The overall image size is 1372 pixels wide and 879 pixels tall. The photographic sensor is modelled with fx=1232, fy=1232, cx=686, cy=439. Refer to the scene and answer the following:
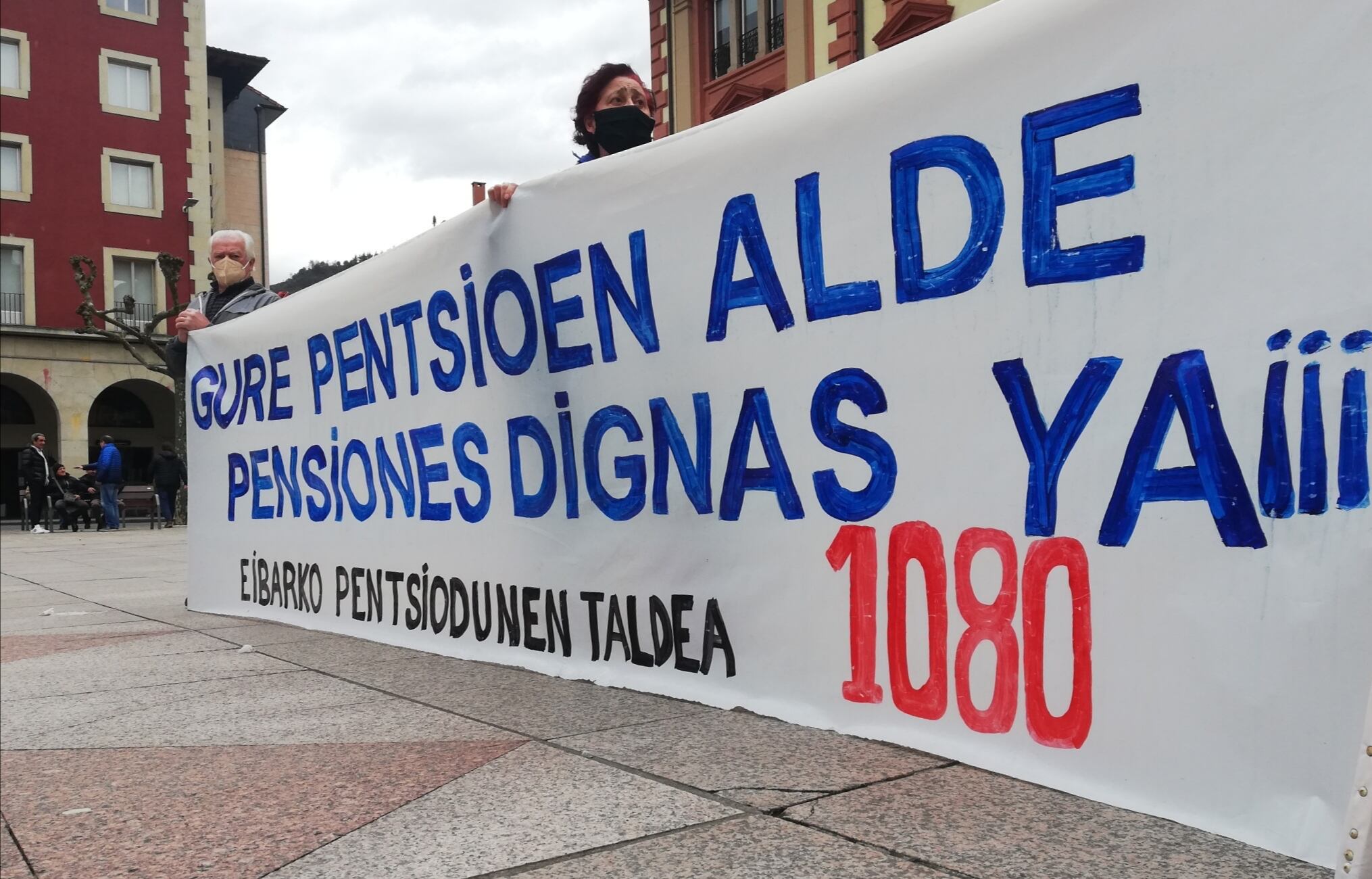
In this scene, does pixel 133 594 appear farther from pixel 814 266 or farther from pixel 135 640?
pixel 814 266

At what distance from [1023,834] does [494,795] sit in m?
1.08

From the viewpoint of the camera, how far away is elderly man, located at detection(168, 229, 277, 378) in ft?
20.2

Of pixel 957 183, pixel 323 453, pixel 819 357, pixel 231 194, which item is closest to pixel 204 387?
pixel 323 453

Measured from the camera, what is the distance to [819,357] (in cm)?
300

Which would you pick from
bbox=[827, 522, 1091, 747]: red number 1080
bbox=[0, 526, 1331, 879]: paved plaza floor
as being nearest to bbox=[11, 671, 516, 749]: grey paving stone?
bbox=[0, 526, 1331, 879]: paved plaza floor

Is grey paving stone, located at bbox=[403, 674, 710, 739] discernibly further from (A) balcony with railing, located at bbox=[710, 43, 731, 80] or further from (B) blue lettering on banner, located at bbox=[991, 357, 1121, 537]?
(A) balcony with railing, located at bbox=[710, 43, 731, 80]

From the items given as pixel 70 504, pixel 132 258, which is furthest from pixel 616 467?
pixel 132 258

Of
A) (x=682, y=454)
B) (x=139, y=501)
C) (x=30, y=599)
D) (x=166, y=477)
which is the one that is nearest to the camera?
(x=682, y=454)

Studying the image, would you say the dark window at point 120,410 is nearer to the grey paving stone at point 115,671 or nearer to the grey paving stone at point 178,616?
the grey paving stone at point 178,616

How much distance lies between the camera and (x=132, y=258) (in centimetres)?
3228

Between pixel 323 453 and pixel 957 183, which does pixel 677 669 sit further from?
pixel 323 453

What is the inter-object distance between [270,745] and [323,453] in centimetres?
226

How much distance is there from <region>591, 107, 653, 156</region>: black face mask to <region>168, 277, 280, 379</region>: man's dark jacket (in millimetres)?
2483

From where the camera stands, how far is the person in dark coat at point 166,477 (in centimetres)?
2159
